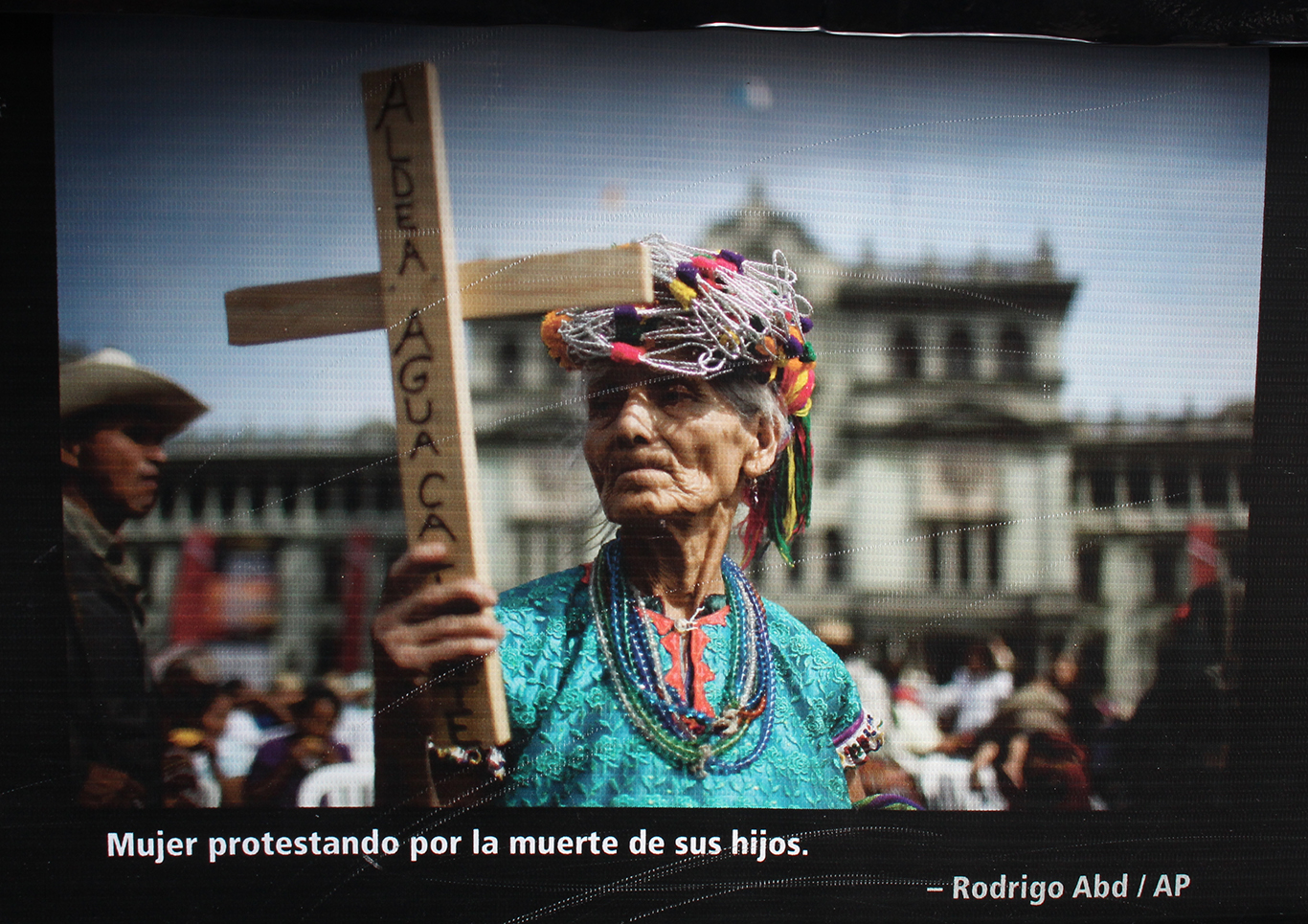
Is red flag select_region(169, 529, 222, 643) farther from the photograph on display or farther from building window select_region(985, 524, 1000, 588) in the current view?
building window select_region(985, 524, 1000, 588)

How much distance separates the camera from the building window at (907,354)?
2.38 metres

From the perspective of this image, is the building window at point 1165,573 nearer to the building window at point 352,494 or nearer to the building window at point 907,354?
the building window at point 907,354

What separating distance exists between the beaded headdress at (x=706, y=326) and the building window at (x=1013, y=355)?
495mm

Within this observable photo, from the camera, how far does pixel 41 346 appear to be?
2.34 m

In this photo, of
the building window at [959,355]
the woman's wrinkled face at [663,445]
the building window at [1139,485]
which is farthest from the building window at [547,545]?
the building window at [1139,485]

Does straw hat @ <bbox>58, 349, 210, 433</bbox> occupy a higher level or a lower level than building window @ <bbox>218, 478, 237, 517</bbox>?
higher

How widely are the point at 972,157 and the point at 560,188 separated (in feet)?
3.48

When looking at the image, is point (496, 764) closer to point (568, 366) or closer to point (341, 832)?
point (341, 832)

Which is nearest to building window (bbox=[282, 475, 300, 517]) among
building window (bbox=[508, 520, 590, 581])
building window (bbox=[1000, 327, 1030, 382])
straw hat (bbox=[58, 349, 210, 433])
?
straw hat (bbox=[58, 349, 210, 433])

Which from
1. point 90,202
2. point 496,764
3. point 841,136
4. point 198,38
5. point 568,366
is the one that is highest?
point 198,38

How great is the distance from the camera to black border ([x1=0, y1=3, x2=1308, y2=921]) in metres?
2.33

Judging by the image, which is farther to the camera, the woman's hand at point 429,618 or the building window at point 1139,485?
the building window at point 1139,485

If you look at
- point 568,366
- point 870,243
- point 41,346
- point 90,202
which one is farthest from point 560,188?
point 41,346

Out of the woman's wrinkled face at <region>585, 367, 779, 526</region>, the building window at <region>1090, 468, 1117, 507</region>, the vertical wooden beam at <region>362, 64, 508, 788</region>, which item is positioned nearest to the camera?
the vertical wooden beam at <region>362, 64, 508, 788</region>
